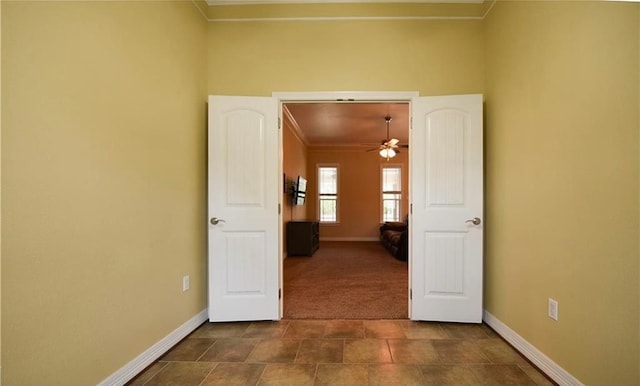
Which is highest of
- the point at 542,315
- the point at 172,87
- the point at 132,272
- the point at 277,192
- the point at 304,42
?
the point at 304,42

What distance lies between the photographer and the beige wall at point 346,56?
2.66m

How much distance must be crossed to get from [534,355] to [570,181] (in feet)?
3.89

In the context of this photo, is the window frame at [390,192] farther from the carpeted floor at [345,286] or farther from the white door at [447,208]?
the white door at [447,208]

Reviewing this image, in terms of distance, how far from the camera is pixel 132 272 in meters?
1.80

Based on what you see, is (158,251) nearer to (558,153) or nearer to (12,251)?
(12,251)

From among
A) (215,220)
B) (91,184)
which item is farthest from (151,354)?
(91,184)

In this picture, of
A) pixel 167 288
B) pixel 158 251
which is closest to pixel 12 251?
pixel 158 251

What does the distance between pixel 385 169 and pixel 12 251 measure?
26.1ft

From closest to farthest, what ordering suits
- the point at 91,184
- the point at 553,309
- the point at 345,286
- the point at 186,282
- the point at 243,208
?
the point at 91,184 → the point at 553,309 → the point at 186,282 → the point at 243,208 → the point at 345,286

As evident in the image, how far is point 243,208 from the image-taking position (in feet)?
8.54

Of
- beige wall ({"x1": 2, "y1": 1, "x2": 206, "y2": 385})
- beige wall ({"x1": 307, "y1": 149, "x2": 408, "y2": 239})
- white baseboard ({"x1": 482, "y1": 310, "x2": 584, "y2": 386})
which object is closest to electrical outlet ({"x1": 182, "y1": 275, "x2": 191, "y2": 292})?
beige wall ({"x1": 2, "y1": 1, "x2": 206, "y2": 385})

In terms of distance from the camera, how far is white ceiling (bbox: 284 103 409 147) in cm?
492

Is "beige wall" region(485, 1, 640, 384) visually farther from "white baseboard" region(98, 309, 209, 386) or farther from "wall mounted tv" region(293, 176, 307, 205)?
"wall mounted tv" region(293, 176, 307, 205)

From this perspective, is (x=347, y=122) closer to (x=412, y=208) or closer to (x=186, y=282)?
(x=412, y=208)
